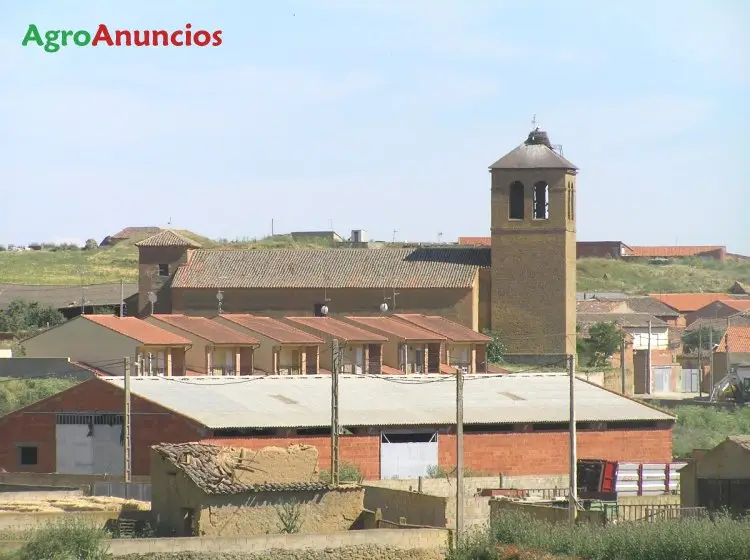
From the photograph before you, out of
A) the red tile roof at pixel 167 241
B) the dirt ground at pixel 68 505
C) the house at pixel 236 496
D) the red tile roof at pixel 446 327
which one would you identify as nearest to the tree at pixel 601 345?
the red tile roof at pixel 446 327

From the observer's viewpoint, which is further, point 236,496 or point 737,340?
point 737,340

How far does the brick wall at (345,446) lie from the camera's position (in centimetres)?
4259

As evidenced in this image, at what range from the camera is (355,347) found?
62688 millimetres

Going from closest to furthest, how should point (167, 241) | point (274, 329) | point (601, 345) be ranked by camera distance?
point (274, 329)
point (167, 241)
point (601, 345)

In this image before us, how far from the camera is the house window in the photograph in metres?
44.5

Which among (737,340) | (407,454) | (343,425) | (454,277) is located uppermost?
(454,277)

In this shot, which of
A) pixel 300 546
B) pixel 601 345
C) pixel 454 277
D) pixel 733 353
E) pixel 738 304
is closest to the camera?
pixel 300 546

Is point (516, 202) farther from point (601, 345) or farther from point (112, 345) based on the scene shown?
point (112, 345)

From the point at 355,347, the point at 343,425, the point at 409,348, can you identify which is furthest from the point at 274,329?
the point at 343,425

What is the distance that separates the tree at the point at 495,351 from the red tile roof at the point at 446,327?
0.49 meters

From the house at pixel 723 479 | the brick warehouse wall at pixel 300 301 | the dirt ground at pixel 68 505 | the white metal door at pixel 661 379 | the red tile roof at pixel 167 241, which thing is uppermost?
the red tile roof at pixel 167 241

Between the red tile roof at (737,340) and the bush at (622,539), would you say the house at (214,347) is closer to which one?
the red tile roof at (737,340)

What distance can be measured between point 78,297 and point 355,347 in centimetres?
1938

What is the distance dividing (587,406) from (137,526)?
1903 cm
